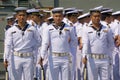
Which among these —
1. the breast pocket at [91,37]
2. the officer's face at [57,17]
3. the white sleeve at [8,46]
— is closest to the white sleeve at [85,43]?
the breast pocket at [91,37]

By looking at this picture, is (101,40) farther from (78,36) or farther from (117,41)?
(78,36)

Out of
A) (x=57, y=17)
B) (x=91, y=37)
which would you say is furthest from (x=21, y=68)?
(x=91, y=37)

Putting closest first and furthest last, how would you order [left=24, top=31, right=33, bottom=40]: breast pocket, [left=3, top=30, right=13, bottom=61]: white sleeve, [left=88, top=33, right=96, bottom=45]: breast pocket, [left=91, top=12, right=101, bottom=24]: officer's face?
[left=91, top=12, right=101, bottom=24]: officer's face → [left=88, top=33, right=96, bottom=45]: breast pocket → [left=3, top=30, right=13, bottom=61]: white sleeve → [left=24, top=31, right=33, bottom=40]: breast pocket

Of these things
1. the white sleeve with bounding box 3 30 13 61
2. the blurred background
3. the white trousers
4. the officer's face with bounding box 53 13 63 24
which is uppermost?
the officer's face with bounding box 53 13 63 24

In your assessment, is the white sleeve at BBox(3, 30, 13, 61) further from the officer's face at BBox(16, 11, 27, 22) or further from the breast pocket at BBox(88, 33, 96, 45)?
the breast pocket at BBox(88, 33, 96, 45)

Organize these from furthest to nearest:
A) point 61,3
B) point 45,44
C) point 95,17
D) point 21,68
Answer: point 61,3 → point 21,68 → point 45,44 → point 95,17

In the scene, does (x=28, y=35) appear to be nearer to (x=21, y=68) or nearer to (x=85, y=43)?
(x=21, y=68)

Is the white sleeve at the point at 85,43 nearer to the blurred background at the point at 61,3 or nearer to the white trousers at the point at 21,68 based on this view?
the white trousers at the point at 21,68

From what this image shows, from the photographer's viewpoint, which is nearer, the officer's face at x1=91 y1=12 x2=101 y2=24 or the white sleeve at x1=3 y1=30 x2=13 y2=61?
the officer's face at x1=91 y1=12 x2=101 y2=24

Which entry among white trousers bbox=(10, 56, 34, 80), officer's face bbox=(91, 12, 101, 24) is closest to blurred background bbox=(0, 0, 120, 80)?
white trousers bbox=(10, 56, 34, 80)

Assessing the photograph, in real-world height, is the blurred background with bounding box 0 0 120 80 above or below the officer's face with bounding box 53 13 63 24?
below

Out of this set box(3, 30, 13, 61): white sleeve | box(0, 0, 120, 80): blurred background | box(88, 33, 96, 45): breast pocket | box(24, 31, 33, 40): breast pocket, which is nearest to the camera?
box(88, 33, 96, 45): breast pocket

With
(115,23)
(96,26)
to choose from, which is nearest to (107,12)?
(115,23)

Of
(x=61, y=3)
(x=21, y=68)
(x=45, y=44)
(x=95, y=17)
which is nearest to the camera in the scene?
(x=95, y=17)
